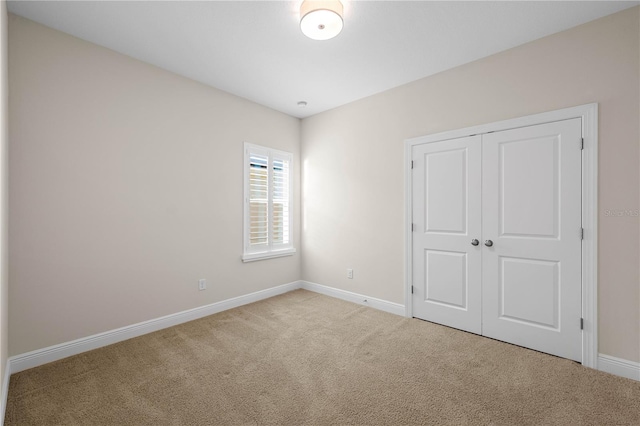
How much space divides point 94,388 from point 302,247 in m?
3.00

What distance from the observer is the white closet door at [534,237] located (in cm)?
246

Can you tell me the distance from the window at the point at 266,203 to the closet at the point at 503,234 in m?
1.91

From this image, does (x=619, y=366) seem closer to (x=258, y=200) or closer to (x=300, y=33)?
(x=300, y=33)

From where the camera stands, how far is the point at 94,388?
2.09 metres

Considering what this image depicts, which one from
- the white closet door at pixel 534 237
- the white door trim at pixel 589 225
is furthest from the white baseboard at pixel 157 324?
the white door trim at pixel 589 225

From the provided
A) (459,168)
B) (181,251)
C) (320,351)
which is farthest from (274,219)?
(459,168)

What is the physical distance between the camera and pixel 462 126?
3.05 meters

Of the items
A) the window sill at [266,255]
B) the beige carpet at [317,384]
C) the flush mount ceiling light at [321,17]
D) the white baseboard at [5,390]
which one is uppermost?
the flush mount ceiling light at [321,17]

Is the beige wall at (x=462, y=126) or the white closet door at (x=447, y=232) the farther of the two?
the white closet door at (x=447, y=232)

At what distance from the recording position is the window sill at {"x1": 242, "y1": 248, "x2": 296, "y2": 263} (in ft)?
12.8

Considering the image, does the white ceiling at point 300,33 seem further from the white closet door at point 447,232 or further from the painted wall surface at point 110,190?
the white closet door at point 447,232

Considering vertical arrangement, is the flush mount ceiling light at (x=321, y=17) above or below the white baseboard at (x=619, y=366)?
above

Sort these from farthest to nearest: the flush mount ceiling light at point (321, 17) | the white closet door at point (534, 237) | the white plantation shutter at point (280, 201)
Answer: the white plantation shutter at point (280, 201), the white closet door at point (534, 237), the flush mount ceiling light at point (321, 17)

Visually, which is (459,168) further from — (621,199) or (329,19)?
(329,19)
